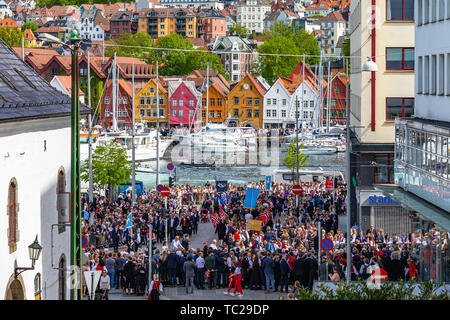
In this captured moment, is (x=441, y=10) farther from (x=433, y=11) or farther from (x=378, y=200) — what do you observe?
(x=378, y=200)

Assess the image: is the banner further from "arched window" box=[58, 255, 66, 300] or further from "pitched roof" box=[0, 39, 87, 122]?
"arched window" box=[58, 255, 66, 300]

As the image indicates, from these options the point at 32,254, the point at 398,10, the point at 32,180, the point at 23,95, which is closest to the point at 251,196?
the point at 398,10

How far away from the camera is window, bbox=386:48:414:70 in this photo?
45.4 meters

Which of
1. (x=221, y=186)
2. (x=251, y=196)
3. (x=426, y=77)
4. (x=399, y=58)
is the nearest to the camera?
(x=426, y=77)

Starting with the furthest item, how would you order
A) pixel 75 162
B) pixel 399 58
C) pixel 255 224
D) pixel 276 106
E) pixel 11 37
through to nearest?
pixel 11 37 → pixel 276 106 → pixel 399 58 → pixel 255 224 → pixel 75 162

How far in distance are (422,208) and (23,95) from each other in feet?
32.2

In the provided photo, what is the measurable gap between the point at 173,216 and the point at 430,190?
52.8 feet

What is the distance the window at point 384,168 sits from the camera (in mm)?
43125

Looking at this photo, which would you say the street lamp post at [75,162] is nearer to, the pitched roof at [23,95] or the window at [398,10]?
the pitched roof at [23,95]

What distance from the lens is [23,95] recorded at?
24.1 m

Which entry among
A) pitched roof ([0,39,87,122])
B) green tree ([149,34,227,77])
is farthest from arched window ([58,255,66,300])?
green tree ([149,34,227,77])

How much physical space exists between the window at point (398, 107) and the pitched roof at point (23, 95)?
1995cm

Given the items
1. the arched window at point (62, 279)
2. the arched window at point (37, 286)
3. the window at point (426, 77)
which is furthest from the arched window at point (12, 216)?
the window at point (426, 77)
